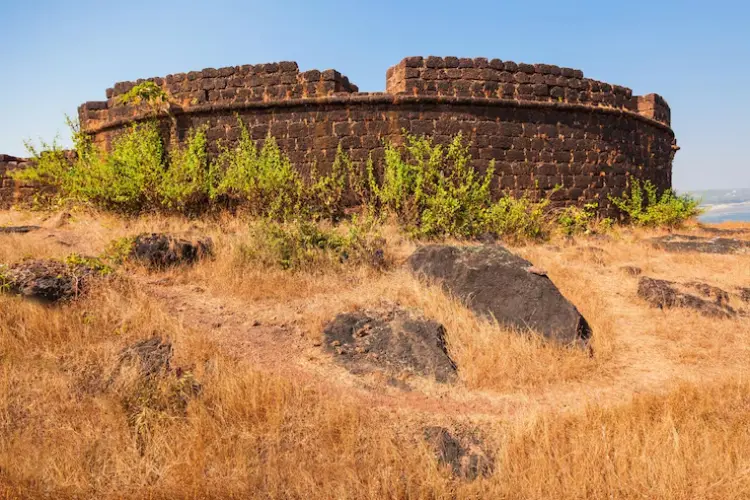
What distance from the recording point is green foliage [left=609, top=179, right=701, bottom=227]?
9891 mm

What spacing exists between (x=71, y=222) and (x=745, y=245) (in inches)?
431

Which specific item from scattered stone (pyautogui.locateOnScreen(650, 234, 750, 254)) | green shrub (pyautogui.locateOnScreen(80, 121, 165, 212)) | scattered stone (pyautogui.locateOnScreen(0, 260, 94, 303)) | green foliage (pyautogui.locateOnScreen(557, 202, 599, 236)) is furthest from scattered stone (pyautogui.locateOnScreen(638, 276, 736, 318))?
green shrub (pyautogui.locateOnScreen(80, 121, 165, 212))

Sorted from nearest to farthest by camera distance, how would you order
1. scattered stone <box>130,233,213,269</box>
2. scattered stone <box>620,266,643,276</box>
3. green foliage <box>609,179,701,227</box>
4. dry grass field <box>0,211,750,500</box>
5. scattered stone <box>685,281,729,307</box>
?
1. dry grass field <box>0,211,750,500</box>
2. scattered stone <box>685,281,729,307</box>
3. scattered stone <box>130,233,213,269</box>
4. scattered stone <box>620,266,643,276</box>
5. green foliage <box>609,179,701,227</box>

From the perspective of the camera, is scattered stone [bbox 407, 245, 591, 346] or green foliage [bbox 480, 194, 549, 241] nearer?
scattered stone [bbox 407, 245, 591, 346]

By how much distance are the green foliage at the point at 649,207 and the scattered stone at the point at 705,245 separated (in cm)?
189

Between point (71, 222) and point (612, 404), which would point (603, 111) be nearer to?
point (612, 404)

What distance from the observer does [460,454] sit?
254 cm

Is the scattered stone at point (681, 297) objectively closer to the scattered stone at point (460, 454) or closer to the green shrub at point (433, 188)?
the green shrub at point (433, 188)

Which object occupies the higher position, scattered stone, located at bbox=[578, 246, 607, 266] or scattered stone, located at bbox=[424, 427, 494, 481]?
scattered stone, located at bbox=[578, 246, 607, 266]

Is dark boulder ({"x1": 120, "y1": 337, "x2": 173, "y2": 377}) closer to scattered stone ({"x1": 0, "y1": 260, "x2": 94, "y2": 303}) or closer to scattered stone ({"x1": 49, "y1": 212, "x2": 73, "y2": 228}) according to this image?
scattered stone ({"x1": 0, "y1": 260, "x2": 94, "y2": 303})

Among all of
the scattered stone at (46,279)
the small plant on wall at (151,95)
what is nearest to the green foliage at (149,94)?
the small plant on wall at (151,95)

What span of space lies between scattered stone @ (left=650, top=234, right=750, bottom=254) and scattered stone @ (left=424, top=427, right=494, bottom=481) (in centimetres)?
638

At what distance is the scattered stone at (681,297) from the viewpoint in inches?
192

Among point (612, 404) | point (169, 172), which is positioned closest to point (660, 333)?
point (612, 404)
